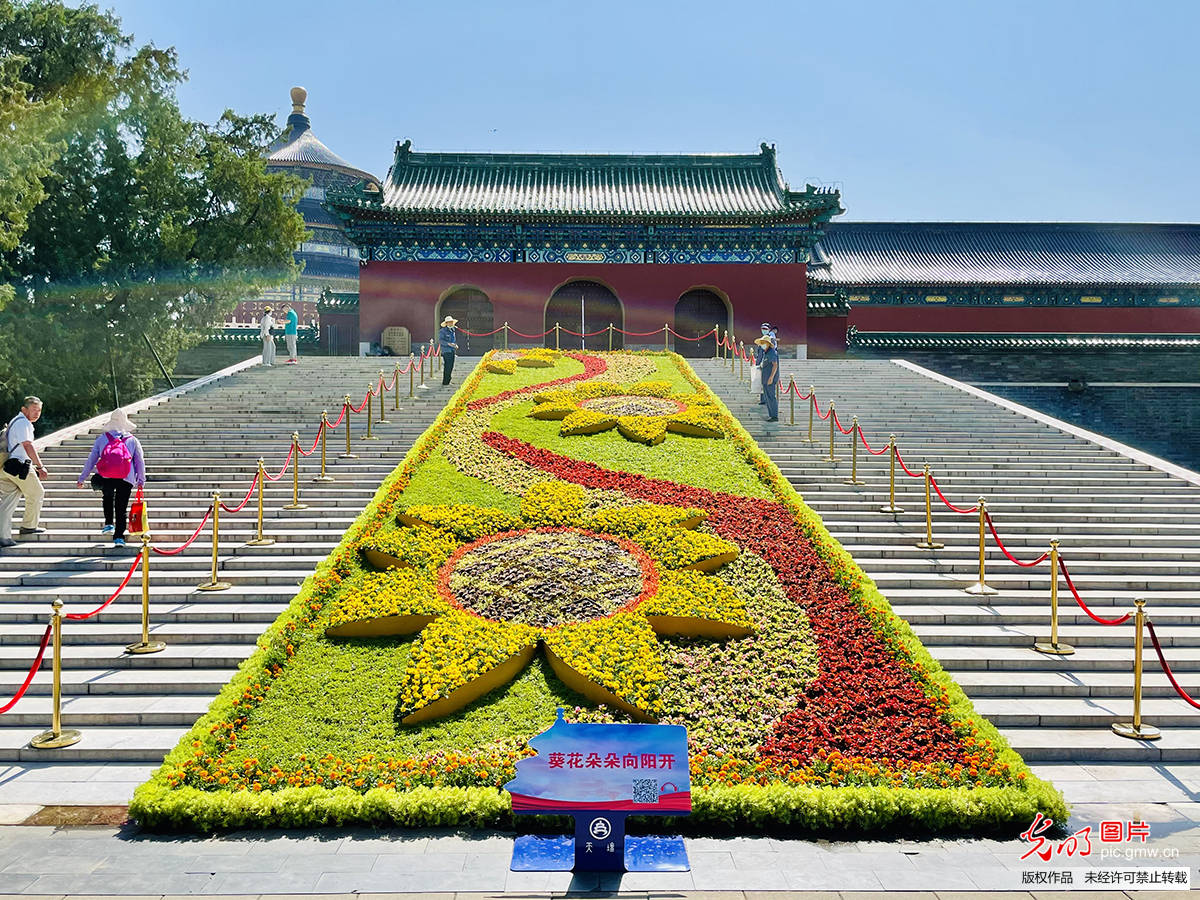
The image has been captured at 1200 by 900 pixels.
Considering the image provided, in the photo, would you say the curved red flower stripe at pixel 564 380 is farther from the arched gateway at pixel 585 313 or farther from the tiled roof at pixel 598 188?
the tiled roof at pixel 598 188

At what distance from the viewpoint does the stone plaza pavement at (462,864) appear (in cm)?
500

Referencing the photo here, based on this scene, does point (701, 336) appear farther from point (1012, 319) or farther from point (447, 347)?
point (1012, 319)

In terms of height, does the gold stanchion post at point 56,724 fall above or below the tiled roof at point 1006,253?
below

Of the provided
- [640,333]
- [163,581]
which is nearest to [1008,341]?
[640,333]

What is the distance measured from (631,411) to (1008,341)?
52.2 feet

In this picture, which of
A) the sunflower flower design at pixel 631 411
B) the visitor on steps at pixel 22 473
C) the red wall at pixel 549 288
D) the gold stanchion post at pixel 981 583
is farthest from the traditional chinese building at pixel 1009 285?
the visitor on steps at pixel 22 473

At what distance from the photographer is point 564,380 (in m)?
18.3

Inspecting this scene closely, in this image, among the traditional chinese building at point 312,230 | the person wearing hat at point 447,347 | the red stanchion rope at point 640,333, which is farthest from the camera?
the traditional chinese building at point 312,230

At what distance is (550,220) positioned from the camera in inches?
1011

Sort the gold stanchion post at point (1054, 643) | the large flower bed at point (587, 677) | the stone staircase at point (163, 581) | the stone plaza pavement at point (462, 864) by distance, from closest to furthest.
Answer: the stone plaza pavement at point (462, 864)
the large flower bed at point (587, 677)
the stone staircase at point (163, 581)
the gold stanchion post at point (1054, 643)

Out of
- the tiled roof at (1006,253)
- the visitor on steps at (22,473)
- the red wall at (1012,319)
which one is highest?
the tiled roof at (1006,253)

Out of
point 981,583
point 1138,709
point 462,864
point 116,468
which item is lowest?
point 462,864

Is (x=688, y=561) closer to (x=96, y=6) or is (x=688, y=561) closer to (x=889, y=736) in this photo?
(x=889, y=736)

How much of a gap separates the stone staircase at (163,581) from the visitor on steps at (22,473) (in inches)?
9.7
